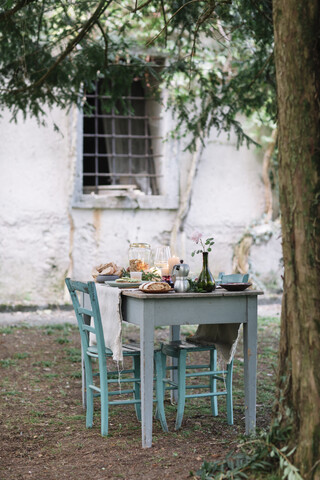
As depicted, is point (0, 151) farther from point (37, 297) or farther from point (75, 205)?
point (37, 297)

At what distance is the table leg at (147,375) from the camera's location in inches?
157

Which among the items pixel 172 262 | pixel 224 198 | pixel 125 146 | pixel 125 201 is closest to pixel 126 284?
pixel 172 262

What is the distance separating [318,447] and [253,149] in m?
8.46

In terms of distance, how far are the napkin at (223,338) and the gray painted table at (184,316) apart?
0.29 m

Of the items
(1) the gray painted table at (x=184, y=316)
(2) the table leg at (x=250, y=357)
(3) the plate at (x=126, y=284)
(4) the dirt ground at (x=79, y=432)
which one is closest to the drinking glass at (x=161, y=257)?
(3) the plate at (x=126, y=284)

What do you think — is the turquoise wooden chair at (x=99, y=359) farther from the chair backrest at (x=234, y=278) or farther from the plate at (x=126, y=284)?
the chair backrest at (x=234, y=278)

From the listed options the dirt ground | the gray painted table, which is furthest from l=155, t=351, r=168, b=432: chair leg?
the gray painted table

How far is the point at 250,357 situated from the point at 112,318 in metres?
0.89

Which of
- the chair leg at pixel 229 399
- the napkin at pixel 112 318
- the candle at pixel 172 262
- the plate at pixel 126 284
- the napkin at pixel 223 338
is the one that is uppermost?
the candle at pixel 172 262

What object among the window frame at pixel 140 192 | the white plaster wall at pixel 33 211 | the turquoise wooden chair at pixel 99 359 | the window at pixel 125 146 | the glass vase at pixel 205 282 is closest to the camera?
the glass vase at pixel 205 282

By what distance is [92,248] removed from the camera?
10.2 meters

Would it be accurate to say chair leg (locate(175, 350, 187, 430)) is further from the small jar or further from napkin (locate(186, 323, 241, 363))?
the small jar

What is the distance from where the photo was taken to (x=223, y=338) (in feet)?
15.3

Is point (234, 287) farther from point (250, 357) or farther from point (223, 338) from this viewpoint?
point (223, 338)
